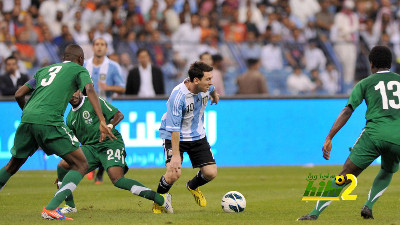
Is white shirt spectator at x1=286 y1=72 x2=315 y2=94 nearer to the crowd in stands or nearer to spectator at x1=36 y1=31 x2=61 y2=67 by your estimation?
the crowd in stands

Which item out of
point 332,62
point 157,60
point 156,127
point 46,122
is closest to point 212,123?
point 156,127

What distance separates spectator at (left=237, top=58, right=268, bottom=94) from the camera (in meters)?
19.1

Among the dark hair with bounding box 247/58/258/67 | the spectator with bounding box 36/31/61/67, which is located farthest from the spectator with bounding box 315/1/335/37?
the spectator with bounding box 36/31/61/67

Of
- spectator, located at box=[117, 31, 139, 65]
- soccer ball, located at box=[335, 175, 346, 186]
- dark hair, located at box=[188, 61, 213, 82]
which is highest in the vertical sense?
dark hair, located at box=[188, 61, 213, 82]

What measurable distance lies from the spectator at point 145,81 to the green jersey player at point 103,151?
23.6 feet

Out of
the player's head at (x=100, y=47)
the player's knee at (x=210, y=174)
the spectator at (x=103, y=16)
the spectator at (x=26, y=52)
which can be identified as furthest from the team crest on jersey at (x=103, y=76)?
the spectator at (x=103, y=16)

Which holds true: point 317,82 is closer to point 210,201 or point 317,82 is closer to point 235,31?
point 235,31

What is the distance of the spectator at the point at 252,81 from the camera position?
62.5 feet

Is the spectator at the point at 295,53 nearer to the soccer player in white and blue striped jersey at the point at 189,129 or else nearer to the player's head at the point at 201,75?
the soccer player in white and blue striped jersey at the point at 189,129

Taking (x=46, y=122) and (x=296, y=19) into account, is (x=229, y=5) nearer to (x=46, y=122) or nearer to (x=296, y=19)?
(x=296, y=19)

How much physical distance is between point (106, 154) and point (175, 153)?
1045 mm

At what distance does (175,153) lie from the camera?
9.48m

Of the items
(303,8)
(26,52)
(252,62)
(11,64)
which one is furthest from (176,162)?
(303,8)

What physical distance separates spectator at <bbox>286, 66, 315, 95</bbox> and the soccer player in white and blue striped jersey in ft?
33.3
